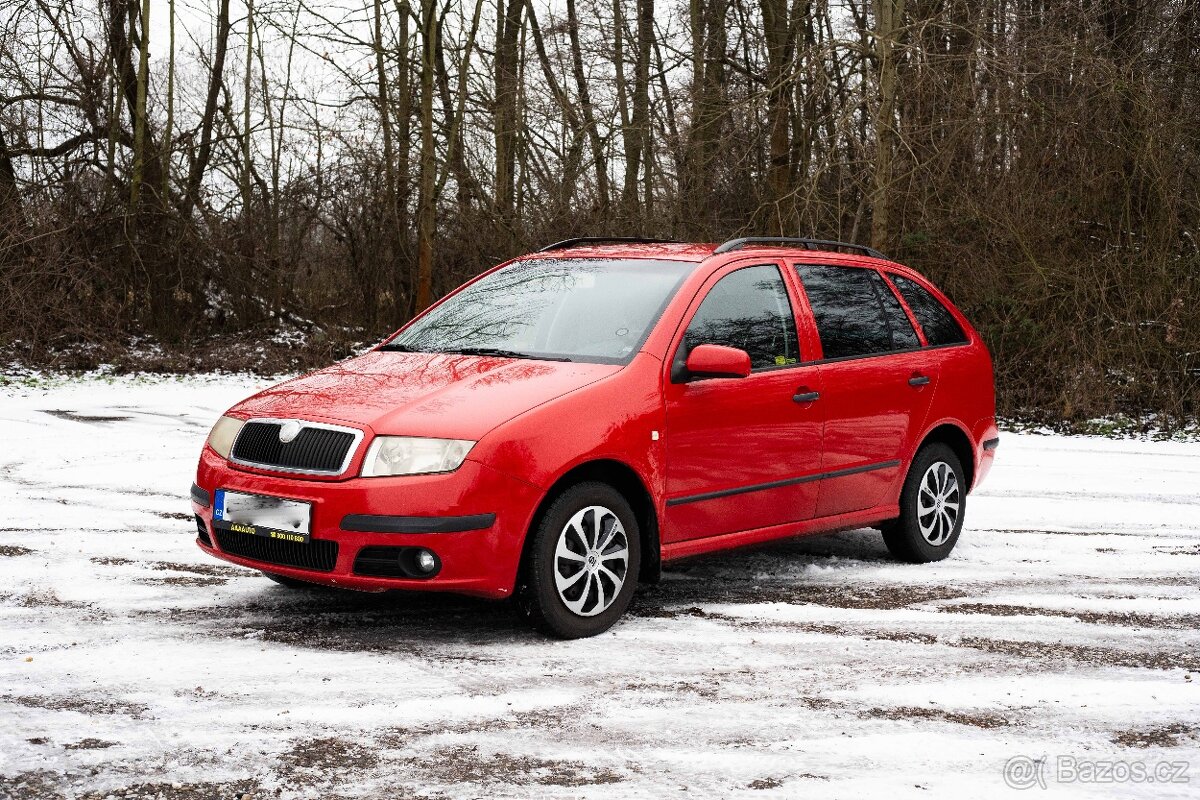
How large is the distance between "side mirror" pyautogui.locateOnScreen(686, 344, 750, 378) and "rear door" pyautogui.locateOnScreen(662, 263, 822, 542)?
4.4 inches

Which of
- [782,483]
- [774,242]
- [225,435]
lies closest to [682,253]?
[774,242]

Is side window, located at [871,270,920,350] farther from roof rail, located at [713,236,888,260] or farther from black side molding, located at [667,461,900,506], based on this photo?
black side molding, located at [667,461,900,506]

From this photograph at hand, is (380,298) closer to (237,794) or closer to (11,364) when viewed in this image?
(11,364)

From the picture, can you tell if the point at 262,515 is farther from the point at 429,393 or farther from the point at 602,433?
the point at 602,433

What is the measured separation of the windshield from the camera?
626 centimetres

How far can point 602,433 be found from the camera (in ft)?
18.6

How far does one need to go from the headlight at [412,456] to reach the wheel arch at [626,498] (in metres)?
0.42

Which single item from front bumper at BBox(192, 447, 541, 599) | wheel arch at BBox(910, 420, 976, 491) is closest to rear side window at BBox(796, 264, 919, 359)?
wheel arch at BBox(910, 420, 976, 491)

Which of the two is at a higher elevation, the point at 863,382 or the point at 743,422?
the point at 863,382

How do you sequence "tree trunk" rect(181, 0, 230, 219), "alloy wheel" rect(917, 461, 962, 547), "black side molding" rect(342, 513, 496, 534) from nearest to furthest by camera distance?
"black side molding" rect(342, 513, 496, 534)
"alloy wheel" rect(917, 461, 962, 547)
"tree trunk" rect(181, 0, 230, 219)

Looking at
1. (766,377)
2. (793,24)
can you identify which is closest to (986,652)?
(766,377)

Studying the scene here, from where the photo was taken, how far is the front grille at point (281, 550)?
5.44 m

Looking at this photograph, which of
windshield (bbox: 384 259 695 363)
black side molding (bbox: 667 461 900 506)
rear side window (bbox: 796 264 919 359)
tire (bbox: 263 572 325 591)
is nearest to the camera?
black side molding (bbox: 667 461 900 506)

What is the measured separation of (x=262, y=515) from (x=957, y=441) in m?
4.17
